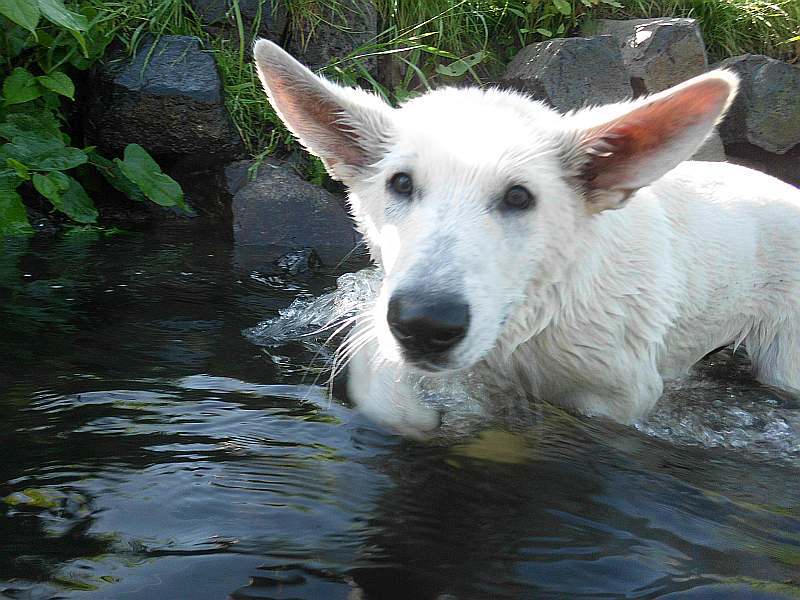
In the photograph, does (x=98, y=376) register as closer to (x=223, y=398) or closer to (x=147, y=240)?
(x=223, y=398)

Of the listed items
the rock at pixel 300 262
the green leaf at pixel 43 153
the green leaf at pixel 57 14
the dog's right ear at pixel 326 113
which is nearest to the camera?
the dog's right ear at pixel 326 113

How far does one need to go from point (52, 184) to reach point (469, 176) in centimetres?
354

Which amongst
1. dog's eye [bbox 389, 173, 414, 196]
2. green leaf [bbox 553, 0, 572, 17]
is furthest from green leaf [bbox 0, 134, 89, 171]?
green leaf [bbox 553, 0, 572, 17]

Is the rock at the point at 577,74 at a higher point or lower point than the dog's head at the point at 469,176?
higher

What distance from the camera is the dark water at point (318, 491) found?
260cm

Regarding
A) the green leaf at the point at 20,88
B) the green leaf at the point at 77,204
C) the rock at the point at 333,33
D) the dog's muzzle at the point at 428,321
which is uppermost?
the rock at the point at 333,33

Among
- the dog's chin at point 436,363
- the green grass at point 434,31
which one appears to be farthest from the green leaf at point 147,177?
the dog's chin at point 436,363

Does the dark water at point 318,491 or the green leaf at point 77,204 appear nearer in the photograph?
the dark water at point 318,491

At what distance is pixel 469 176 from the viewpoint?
322 centimetres

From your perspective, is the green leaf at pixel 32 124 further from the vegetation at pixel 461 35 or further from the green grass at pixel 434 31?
the vegetation at pixel 461 35

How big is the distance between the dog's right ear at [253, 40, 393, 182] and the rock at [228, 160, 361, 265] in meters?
2.87

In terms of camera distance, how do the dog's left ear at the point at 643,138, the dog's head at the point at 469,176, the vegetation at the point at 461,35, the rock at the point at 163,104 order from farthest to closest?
the vegetation at the point at 461,35, the rock at the point at 163,104, the dog's left ear at the point at 643,138, the dog's head at the point at 469,176

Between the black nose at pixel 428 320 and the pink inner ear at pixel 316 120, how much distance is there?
42.8 inches

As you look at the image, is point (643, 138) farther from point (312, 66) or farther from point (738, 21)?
point (738, 21)
